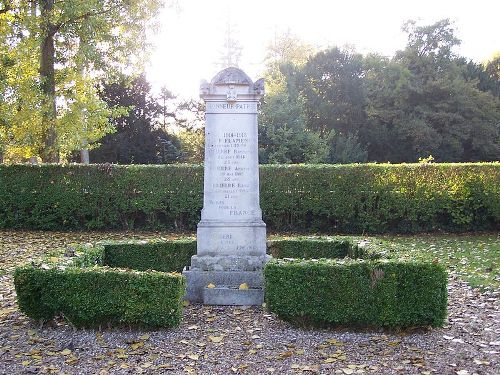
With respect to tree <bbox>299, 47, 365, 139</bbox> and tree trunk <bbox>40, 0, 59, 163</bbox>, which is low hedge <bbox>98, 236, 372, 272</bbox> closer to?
tree trunk <bbox>40, 0, 59, 163</bbox>

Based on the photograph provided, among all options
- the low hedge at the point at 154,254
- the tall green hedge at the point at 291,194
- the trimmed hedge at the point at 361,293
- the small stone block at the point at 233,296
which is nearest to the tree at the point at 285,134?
the tall green hedge at the point at 291,194

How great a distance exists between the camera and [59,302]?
6141mm

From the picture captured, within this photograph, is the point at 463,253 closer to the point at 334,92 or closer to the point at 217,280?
the point at 217,280

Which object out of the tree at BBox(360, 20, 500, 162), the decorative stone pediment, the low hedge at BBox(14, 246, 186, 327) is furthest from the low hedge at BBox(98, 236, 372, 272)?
the tree at BBox(360, 20, 500, 162)

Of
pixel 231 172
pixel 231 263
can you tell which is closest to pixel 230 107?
pixel 231 172

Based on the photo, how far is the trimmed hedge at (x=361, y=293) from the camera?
20.1ft

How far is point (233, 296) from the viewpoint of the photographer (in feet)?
25.0

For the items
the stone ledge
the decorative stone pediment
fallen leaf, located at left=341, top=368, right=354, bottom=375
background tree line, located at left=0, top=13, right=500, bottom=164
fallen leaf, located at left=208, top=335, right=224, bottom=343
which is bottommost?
fallen leaf, located at left=208, top=335, right=224, bottom=343

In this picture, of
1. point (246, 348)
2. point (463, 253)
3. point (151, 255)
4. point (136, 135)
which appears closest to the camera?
point (246, 348)

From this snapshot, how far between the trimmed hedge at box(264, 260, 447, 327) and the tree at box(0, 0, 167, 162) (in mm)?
11731

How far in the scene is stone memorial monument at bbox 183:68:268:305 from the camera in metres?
8.33

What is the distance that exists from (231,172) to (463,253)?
709 cm

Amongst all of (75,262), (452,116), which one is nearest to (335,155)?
(452,116)

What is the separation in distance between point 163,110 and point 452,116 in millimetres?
18032
